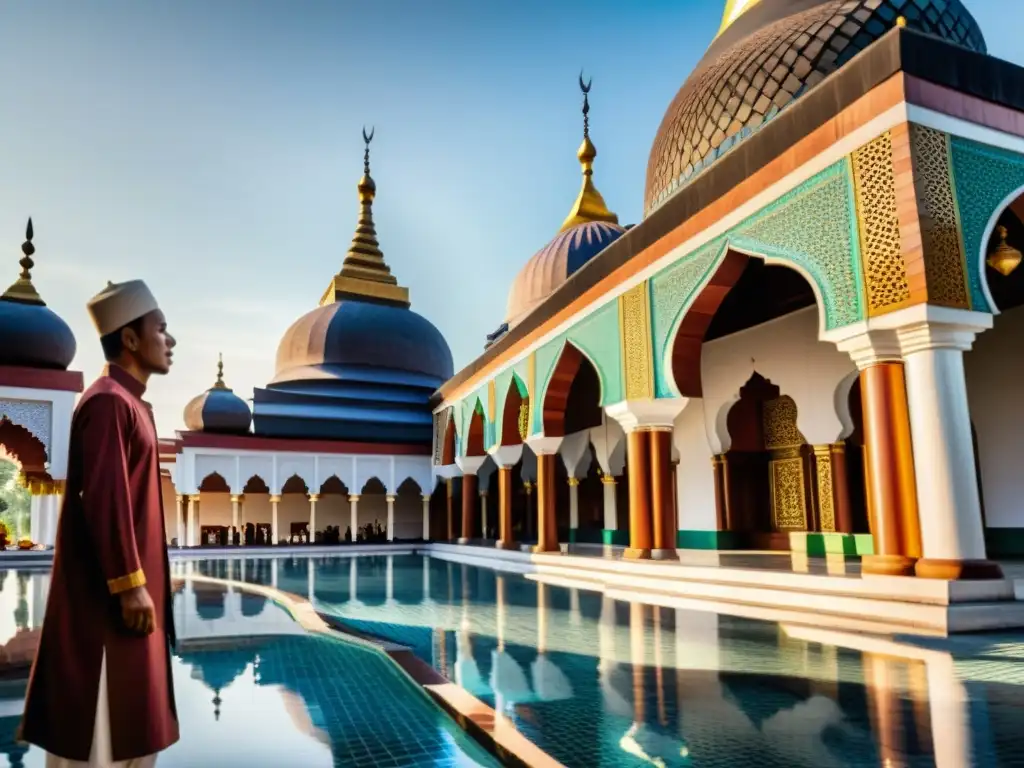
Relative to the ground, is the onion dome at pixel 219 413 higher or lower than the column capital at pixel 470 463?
higher

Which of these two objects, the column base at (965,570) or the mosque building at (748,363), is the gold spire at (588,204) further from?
the column base at (965,570)

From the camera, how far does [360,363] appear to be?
71.9 feet

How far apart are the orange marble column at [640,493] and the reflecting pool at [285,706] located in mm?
3699

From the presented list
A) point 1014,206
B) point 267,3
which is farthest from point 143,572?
point 267,3

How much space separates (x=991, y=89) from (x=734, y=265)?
2.21 metres

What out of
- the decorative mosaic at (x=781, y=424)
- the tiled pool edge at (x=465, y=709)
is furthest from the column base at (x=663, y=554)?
the tiled pool edge at (x=465, y=709)

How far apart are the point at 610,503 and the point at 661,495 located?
5.86 metres

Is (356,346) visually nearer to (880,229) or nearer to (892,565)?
(880,229)

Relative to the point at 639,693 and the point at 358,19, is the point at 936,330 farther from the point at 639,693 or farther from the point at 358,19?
the point at 358,19

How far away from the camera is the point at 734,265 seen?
659cm

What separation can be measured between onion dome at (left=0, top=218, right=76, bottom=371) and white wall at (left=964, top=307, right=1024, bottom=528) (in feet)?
54.2

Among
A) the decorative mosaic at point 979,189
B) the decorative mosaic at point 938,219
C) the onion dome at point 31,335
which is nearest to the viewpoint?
the decorative mosaic at point 938,219

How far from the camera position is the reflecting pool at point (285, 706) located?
2420 mm

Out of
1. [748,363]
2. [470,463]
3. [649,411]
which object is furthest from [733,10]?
[470,463]
